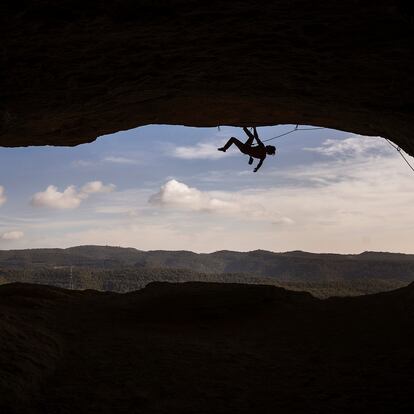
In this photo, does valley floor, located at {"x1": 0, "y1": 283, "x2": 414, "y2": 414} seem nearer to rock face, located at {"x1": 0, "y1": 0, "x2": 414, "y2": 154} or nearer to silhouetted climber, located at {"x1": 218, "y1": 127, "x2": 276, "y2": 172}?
rock face, located at {"x1": 0, "y1": 0, "x2": 414, "y2": 154}

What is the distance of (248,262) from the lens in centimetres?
11162

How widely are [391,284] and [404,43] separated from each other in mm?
45119

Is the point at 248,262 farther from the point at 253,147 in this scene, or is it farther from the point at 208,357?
the point at 208,357

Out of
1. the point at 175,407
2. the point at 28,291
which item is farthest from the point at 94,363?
the point at 28,291

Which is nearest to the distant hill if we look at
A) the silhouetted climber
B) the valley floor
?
the silhouetted climber

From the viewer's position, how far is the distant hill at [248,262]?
7188 cm

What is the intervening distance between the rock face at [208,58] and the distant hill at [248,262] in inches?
2549

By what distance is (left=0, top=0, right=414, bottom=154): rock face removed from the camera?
462cm

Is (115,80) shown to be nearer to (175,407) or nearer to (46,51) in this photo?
(46,51)

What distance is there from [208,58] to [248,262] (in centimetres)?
10786

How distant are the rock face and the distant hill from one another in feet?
212

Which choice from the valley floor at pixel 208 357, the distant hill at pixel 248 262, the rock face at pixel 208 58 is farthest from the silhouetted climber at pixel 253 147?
the distant hill at pixel 248 262

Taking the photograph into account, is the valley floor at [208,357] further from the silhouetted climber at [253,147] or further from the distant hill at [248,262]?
the distant hill at [248,262]

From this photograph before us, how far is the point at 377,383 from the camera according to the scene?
15.7 feet
